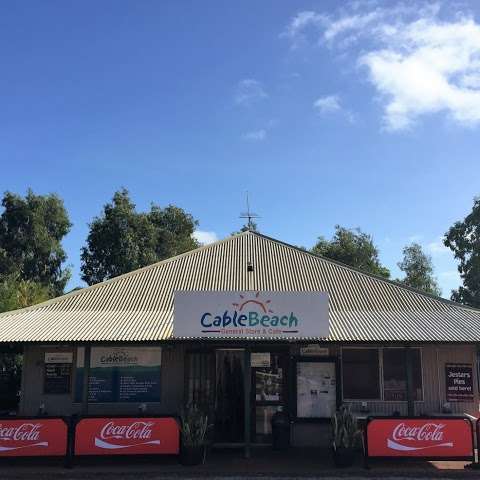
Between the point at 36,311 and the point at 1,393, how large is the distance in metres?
5.81

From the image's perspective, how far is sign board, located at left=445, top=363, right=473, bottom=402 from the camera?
1421 cm

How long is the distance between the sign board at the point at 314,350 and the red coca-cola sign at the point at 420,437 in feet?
11.3

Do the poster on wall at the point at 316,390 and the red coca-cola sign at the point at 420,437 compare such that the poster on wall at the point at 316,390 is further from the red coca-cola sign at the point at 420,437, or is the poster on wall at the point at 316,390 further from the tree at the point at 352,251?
the tree at the point at 352,251

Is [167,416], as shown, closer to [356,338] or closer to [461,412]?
[356,338]

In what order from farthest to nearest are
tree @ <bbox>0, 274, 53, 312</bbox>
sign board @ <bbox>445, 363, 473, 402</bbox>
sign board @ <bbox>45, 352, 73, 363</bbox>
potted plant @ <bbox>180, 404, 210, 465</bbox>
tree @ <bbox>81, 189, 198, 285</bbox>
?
tree @ <bbox>81, 189, 198, 285</bbox> < tree @ <bbox>0, 274, 53, 312</bbox> < sign board @ <bbox>45, 352, 73, 363</bbox> < sign board @ <bbox>445, 363, 473, 402</bbox> < potted plant @ <bbox>180, 404, 210, 465</bbox>

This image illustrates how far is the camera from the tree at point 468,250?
42312 mm

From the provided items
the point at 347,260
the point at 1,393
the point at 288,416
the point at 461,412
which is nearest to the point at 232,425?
the point at 288,416

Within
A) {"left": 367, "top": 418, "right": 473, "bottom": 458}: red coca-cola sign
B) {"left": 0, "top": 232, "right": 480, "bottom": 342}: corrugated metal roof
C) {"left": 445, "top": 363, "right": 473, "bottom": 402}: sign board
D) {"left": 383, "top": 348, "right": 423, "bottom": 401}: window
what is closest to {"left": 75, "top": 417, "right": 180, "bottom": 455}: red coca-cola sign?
{"left": 0, "top": 232, "right": 480, "bottom": 342}: corrugated metal roof

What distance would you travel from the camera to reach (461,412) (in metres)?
14.2

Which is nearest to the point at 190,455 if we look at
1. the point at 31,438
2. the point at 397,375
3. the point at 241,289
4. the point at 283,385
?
the point at 31,438

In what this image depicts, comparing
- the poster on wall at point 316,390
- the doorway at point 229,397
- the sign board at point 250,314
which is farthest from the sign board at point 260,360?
the sign board at point 250,314

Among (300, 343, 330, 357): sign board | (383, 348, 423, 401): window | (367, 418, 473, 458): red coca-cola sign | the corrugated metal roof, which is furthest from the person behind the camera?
(300, 343, 330, 357): sign board

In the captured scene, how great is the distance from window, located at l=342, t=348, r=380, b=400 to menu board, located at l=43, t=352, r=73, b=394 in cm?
690

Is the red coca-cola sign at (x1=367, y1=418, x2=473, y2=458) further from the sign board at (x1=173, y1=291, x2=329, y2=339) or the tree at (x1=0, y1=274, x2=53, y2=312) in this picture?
the tree at (x1=0, y1=274, x2=53, y2=312)
